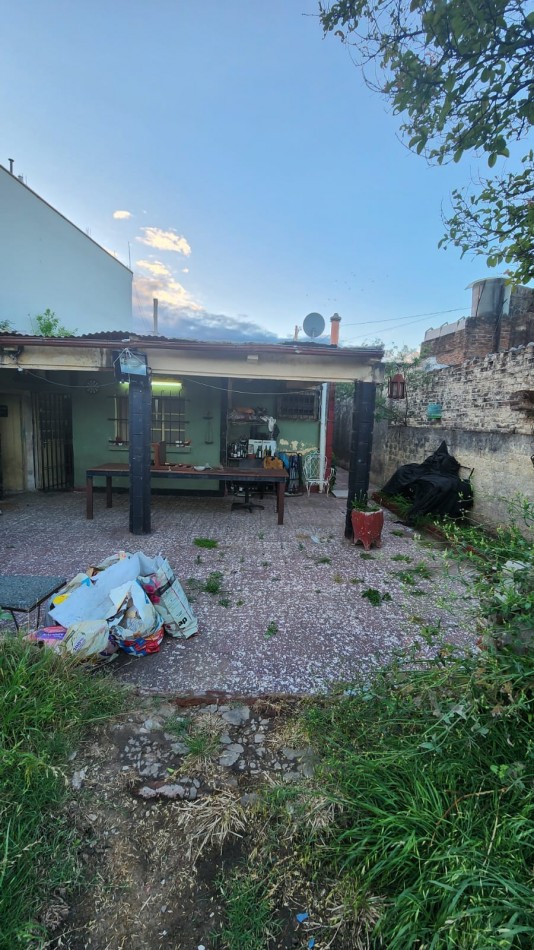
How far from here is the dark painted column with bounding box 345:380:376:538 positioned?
5953 millimetres

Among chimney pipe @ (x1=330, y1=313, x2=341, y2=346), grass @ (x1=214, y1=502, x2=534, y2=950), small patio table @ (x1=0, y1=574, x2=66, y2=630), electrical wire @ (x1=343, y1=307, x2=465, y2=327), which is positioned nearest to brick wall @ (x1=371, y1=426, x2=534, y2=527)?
grass @ (x1=214, y1=502, x2=534, y2=950)

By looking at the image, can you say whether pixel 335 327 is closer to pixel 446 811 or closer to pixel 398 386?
pixel 398 386

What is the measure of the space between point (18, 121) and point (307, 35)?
914cm

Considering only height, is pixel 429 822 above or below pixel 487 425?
below

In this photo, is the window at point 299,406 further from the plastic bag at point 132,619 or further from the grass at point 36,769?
the grass at point 36,769

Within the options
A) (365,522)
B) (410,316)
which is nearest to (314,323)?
(365,522)

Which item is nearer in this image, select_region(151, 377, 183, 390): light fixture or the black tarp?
the black tarp

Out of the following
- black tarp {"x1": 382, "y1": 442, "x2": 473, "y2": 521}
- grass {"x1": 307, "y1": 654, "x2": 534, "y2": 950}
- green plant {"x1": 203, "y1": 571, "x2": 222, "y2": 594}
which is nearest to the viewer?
grass {"x1": 307, "y1": 654, "x2": 534, "y2": 950}

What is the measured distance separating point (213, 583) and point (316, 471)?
5.99 meters

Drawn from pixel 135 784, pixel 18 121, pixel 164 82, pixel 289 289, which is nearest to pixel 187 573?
pixel 135 784

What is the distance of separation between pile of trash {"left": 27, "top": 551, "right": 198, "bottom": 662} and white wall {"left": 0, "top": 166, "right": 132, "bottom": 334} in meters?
8.80

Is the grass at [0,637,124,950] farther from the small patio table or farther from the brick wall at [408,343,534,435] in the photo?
the brick wall at [408,343,534,435]

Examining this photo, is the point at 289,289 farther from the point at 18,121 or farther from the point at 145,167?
the point at 18,121

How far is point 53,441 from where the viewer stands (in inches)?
373
